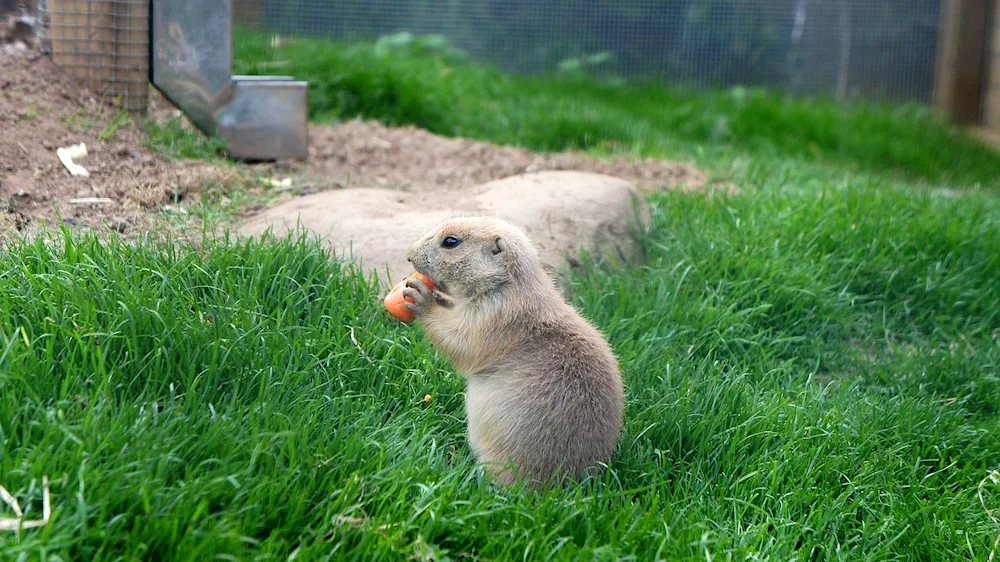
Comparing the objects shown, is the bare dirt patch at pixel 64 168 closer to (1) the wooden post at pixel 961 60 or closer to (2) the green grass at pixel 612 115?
(2) the green grass at pixel 612 115

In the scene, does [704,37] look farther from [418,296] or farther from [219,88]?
[418,296]

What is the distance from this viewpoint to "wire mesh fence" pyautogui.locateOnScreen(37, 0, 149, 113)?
533 centimetres

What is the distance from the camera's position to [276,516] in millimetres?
2592

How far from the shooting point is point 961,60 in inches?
384

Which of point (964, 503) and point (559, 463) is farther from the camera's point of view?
point (964, 503)

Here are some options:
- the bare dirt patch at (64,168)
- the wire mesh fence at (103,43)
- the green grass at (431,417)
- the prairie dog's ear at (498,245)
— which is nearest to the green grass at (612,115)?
the wire mesh fence at (103,43)

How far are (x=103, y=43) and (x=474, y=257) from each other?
3.16 meters

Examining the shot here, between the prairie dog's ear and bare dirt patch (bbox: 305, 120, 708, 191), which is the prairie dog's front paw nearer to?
the prairie dog's ear

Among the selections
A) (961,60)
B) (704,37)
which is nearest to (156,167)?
(704,37)

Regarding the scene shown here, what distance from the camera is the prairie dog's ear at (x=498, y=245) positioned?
11.0 feet

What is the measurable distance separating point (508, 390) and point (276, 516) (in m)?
0.88

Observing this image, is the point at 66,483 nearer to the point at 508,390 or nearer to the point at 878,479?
the point at 508,390

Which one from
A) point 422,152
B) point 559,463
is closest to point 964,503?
point 559,463

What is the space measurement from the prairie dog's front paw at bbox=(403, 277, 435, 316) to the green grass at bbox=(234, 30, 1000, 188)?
4.02 meters
